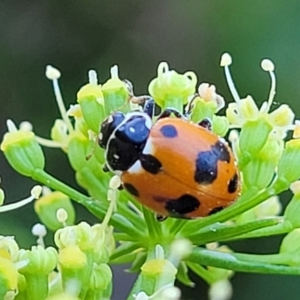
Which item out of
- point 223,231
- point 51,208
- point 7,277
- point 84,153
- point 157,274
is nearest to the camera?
point 7,277

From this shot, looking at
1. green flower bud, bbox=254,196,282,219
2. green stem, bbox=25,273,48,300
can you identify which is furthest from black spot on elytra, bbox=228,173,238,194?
green stem, bbox=25,273,48,300

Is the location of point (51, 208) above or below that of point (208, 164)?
below

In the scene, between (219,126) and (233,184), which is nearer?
(233,184)

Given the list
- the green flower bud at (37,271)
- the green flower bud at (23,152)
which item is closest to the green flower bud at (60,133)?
the green flower bud at (23,152)

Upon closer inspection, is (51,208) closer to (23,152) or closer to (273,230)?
(23,152)

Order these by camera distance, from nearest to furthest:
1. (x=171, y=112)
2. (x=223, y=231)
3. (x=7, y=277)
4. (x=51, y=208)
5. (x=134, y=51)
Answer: (x=7, y=277)
(x=223, y=231)
(x=171, y=112)
(x=51, y=208)
(x=134, y=51)

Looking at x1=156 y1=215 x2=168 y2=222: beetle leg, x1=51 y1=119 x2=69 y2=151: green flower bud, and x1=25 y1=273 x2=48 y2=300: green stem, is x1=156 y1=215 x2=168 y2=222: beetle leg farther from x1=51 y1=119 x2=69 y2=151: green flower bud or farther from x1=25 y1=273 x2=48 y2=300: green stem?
x1=51 y1=119 x2=69 y2=151: green flower bud

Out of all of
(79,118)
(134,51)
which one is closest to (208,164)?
(79,118)
